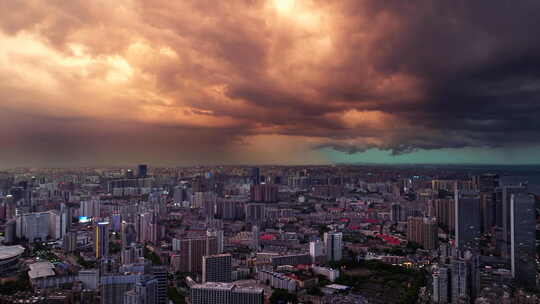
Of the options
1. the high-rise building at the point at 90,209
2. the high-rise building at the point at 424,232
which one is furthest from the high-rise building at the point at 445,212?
the high-rise building at the point at 90,209

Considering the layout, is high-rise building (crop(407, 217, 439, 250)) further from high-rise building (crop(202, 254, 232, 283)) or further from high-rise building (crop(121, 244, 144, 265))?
high-rise building (crop(121, 244, 144, 265))

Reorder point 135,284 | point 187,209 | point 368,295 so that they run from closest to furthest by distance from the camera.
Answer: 1. point 135,284
2. point 368,295
3. point 187,209

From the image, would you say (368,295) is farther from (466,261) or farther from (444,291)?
(466,261)

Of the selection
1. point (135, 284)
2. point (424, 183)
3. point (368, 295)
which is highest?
point (424, 183)

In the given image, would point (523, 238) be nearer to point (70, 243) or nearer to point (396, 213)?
point (396, 213)

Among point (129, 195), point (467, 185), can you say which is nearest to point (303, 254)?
point (467, 185)

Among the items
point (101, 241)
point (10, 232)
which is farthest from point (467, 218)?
point (10, 232)

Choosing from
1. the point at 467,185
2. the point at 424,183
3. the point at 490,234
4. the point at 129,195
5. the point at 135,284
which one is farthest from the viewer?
the point at 129,195

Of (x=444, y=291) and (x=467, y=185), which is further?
(x=467, y=185)

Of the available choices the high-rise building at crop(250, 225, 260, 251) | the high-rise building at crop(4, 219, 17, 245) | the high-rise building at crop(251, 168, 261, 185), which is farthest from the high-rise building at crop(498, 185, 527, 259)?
the high-rise building at crop(251, 168, 261, 185)
